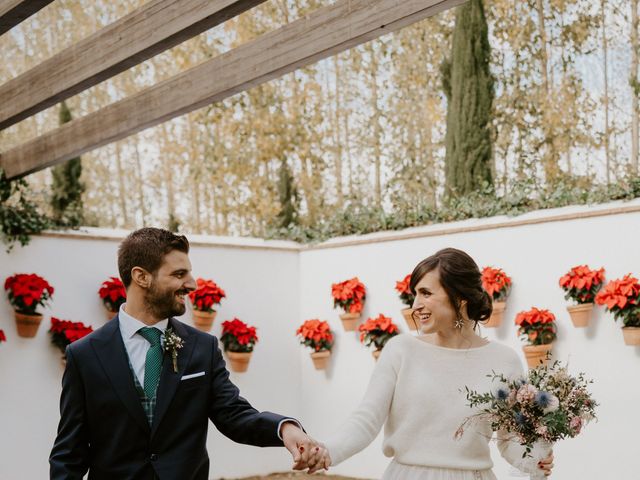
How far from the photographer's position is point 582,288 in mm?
5152

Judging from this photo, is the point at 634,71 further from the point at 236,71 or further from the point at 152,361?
the point at 152,361

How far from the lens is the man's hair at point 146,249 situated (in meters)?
2.52

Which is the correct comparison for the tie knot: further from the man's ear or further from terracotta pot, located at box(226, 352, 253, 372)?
terracotta pot, located at box(226, 352, 253, 372)

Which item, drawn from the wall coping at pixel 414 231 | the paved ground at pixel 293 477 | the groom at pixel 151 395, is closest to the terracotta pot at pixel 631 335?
the wall coping at pixel 414 231

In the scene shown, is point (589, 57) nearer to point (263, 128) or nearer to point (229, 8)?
point (263, 128)

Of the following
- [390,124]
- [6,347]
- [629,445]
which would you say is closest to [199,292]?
[6,347]

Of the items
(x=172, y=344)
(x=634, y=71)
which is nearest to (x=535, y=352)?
(x=172, y=344)

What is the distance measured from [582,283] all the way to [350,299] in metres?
2.11

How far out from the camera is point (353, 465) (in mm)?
6723

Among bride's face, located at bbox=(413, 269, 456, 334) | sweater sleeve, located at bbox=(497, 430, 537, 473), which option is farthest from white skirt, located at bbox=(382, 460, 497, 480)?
bride's face, located at bbox=(413, 269, 456, 334)

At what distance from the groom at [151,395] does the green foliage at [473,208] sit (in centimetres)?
Result: 356

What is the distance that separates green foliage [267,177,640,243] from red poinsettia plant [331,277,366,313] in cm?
54

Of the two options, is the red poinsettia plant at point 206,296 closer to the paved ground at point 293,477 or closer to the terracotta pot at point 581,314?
the paved ground at point 293,477

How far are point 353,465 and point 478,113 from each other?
11.9 ft
